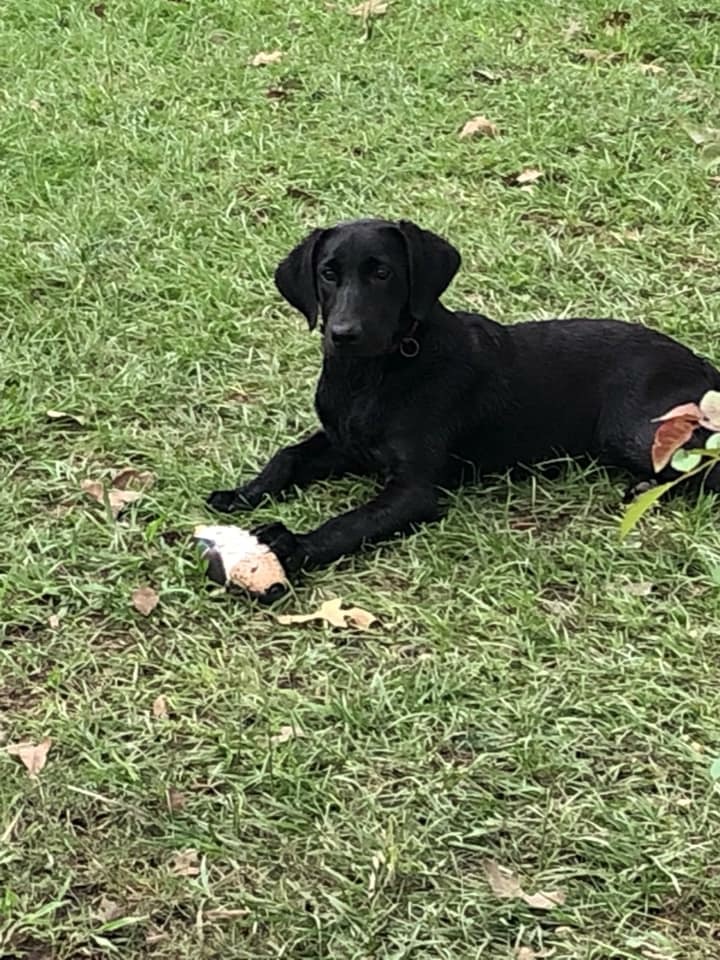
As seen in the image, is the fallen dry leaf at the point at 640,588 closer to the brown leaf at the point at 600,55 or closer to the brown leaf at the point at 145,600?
the brown leaf at the point at 145,600

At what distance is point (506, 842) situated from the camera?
2705mm

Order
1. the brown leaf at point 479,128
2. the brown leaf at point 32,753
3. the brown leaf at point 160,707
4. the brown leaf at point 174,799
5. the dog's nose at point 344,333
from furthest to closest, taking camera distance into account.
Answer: the brown leaf at point 479,128, the dog's nose at point 344,333, the brown leaf at point 160,707, the brown leaf at point 32,753, the brown leaf at point 174,799

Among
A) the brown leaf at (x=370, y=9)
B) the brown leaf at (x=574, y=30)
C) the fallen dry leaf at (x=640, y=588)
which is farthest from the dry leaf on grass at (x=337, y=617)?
the brown leaf at (x=370, y=9)

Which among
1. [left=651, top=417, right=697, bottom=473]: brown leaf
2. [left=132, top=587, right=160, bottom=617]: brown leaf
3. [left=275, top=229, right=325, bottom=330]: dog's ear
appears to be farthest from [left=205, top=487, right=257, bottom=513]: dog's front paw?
[left=651, top=417, right=697, bottom=473]: brown leaf

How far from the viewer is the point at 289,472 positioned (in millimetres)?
3869

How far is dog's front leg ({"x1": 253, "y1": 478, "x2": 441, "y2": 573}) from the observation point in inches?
138

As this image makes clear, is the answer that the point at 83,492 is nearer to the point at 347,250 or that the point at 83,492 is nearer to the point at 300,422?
the point at 300,422

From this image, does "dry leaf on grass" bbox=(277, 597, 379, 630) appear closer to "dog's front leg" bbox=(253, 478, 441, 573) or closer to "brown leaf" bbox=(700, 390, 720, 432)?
"dog's front leg" bbox=(253, 478, 441, 573)

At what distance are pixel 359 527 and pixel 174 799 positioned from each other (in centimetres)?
98

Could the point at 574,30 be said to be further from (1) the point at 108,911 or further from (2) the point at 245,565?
(1) the point at 108,911

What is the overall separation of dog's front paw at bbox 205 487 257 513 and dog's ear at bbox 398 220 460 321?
633mm

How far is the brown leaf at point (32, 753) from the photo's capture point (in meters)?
2.90

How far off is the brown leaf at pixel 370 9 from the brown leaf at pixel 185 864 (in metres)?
5.47

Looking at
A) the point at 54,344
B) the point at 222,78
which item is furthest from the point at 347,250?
the point at 222,78
